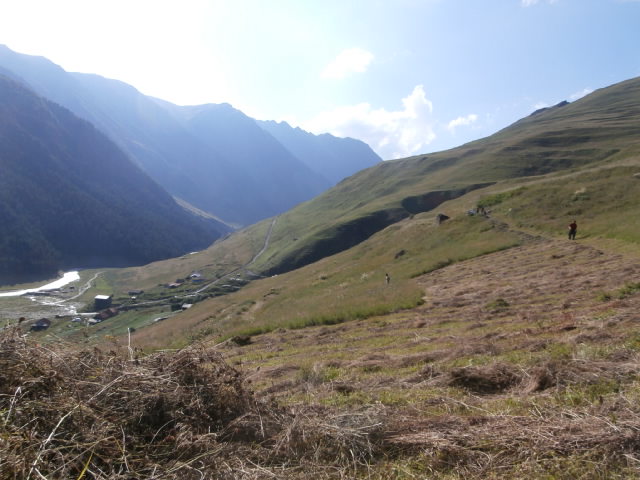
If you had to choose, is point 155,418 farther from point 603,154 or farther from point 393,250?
point 603,154

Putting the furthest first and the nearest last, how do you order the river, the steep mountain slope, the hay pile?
the river, the steep mountain slope, the hay pile

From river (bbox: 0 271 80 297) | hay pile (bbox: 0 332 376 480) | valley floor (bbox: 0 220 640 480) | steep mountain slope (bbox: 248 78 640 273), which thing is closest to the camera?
hay pile (bbox: 0 332 376 480)

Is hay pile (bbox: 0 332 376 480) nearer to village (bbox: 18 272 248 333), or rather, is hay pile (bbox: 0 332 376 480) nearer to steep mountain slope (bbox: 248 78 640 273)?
village (bbox: 18 272 248 333)

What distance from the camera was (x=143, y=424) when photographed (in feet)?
13.7

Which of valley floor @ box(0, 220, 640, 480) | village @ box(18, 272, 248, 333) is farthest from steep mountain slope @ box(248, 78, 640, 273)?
valley floor @ box(0, 220, 640, 480)

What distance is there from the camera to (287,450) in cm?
430

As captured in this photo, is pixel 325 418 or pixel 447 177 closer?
pixel 325 418

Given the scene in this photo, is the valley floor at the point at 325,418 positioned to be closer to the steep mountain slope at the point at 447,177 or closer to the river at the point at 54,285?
the steep mountain slope at the point at 447,177

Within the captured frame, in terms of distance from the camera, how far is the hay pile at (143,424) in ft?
11.4

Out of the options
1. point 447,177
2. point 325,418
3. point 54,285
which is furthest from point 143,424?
point 54,285

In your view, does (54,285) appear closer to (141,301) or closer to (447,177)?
(141,301)

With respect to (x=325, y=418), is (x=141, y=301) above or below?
below

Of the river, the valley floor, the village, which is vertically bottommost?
the village

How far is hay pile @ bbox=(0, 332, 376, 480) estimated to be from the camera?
348 cm
